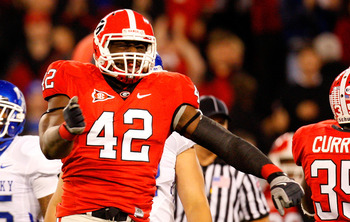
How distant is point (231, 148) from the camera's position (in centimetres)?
324

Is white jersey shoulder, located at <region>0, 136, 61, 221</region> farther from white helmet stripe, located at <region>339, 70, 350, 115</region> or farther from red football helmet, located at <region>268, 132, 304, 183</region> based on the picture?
red football helmet, located at <region>268, 132, 304, 183</region>

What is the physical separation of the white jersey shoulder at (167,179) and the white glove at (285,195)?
1.14 m

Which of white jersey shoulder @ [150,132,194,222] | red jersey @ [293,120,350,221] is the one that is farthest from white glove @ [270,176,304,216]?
white jersey shoulder @ [150,132,194,222]

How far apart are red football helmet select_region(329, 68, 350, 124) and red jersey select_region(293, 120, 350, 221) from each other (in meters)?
0.07

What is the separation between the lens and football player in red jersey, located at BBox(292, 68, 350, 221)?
152 inches

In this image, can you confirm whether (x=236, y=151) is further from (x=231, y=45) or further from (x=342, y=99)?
(x=231, y=45)

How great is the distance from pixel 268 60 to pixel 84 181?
5.87 metres

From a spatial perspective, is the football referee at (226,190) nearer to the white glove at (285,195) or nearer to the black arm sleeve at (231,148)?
the black arm sleeve at (231,148)

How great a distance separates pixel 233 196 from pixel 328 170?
4.74 ft

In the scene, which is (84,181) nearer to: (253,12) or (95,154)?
(95,154)

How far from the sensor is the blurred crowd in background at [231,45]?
8148 millimetres

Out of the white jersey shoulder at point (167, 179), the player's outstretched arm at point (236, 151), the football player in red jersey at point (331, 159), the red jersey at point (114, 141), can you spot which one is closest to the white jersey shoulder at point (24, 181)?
the white jersey shoulder at point (167, 179)

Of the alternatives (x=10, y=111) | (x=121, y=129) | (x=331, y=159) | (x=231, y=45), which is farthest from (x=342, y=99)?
(x=231, y=45)

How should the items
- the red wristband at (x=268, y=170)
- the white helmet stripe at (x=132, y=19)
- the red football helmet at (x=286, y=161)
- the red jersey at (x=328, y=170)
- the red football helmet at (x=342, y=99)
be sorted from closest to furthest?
the red wristband at (x=268, y=170), the white helmet stripe at (x=132, y=19), the red jersey at (x=328, y=170), the red football helmet at (x=342, y=99), the red football helmet at (x=286, y=161)
